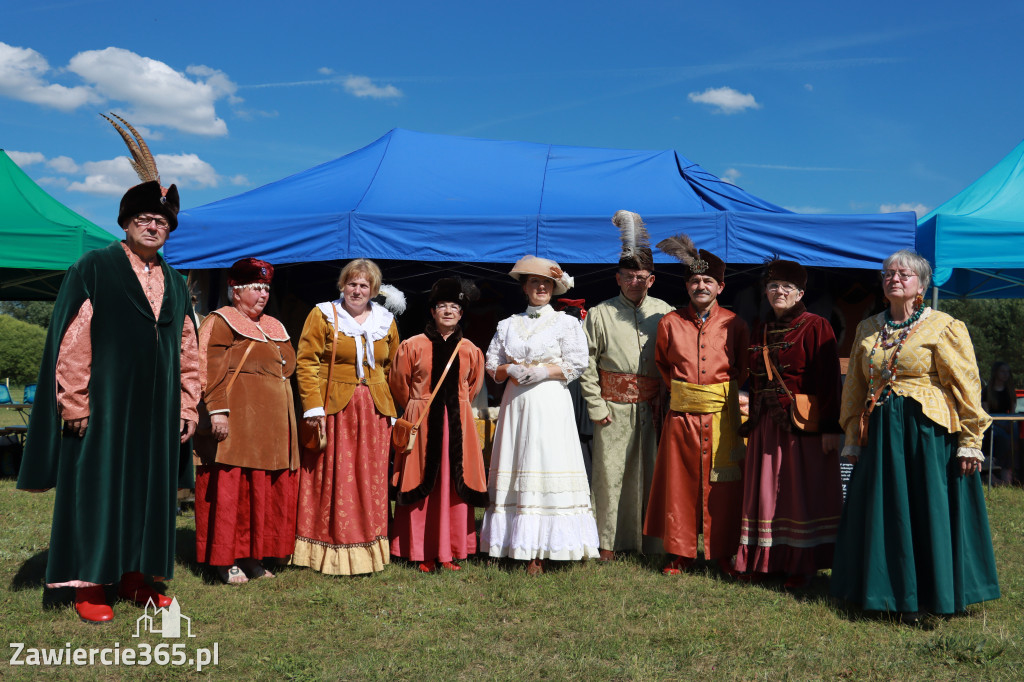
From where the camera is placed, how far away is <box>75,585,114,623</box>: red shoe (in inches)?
127

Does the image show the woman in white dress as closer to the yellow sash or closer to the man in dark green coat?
the yellow sash

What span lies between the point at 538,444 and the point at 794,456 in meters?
1.27

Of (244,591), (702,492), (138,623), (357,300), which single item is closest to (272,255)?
(357,300)

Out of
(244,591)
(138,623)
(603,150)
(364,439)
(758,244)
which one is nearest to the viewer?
(138,623)

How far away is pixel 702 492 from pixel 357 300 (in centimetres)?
207

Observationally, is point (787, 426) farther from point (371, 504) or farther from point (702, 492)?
point (371, 504)

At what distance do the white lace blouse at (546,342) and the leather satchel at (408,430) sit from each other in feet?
0.84

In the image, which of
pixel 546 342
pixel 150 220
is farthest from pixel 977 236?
pixel 150 220

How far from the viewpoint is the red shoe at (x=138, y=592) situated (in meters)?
3.43

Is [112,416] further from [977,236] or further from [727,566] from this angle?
[977,236]

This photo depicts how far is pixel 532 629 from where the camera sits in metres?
3.29

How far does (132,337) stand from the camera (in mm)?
3225

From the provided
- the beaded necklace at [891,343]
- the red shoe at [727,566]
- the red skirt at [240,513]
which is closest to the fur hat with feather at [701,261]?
the beaded necklace at [891,343]

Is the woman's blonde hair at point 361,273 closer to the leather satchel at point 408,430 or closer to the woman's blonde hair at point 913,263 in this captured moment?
the leather satchel at point 408,430
